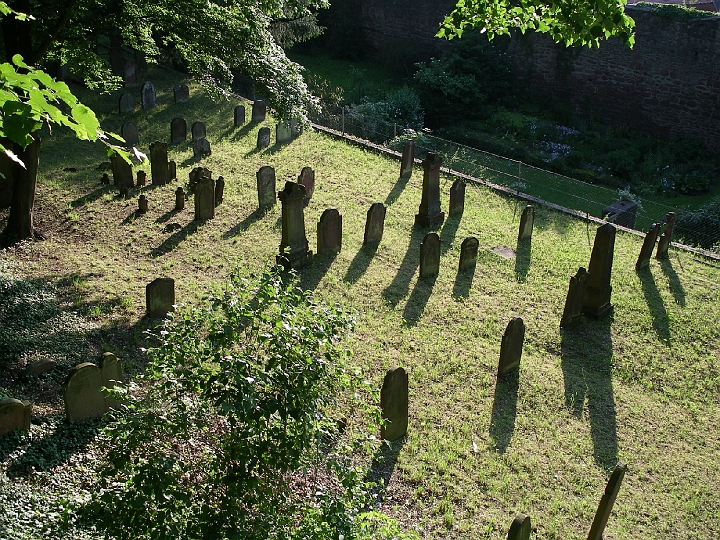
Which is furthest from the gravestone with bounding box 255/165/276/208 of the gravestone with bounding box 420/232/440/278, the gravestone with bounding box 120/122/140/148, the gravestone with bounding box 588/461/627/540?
the gravestone with bounding box 588/461/627/540

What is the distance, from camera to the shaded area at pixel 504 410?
8.36m

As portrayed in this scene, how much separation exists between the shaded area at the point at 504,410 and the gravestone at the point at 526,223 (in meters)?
4.49

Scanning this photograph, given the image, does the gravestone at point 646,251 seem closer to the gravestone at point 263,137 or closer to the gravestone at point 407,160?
the gravestone at point 407,160

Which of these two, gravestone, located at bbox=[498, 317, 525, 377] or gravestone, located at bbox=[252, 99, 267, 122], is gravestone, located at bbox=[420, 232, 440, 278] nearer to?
gravestone, located at bbox=[498, 317, 525, 377]

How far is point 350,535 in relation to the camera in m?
4.23

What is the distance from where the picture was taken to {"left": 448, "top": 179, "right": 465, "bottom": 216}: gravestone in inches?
570


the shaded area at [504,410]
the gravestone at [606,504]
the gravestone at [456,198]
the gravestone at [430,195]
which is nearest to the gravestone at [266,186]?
the gravestone at [430,195]

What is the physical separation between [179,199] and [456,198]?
5.45m

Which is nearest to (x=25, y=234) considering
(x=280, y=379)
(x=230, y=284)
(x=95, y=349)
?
(x=95, y=349)

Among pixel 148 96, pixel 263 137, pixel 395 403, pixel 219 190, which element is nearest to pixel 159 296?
pixel 395 403

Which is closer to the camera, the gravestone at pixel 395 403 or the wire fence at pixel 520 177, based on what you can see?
the gravestone at pixel 395 403

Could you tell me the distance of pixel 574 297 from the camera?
1073 centimetres

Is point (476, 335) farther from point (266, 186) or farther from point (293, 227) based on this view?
point (266, 186)

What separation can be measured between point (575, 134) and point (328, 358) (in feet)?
64.7
